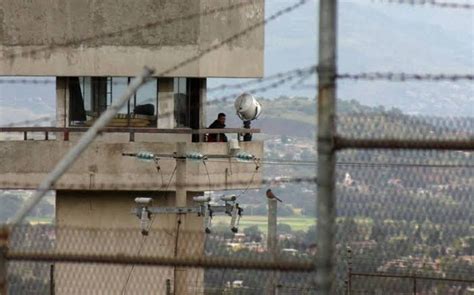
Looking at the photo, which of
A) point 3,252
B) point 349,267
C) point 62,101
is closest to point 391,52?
point 62,101

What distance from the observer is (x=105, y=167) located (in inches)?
1061

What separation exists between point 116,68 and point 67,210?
9.45 ft

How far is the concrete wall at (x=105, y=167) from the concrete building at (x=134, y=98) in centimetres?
2

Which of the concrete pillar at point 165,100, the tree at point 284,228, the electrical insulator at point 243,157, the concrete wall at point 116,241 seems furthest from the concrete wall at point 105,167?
the tree at point 284,228

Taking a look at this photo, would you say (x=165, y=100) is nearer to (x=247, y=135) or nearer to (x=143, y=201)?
(x=247, y=135)

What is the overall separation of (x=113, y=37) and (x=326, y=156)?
16.1 meters

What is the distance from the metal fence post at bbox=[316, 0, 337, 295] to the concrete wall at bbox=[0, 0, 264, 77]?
1527 cm

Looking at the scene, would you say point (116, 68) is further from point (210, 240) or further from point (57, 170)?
point (57, 170)

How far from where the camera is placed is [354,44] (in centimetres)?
3350

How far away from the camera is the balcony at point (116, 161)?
87.3 feet

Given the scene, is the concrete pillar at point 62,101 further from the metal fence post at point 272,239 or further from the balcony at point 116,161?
the metal fence post at point 272,239

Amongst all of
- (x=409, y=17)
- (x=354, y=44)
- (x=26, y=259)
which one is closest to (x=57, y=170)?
(x=26, y=259)

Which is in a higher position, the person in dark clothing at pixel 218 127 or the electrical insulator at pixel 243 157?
the person in dark clothing at pixel 218 127

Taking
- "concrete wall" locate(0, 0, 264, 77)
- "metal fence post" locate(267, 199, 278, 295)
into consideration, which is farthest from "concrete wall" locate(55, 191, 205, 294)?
"concrete wall" locate(0, 0, 264, 77)
